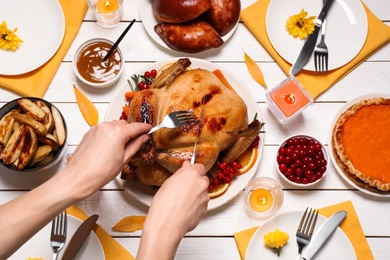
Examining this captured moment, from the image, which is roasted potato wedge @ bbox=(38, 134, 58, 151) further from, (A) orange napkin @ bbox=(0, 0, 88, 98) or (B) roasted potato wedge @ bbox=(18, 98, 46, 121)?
(A) orange napkin @ bbox=(0, 0, 88, 98)

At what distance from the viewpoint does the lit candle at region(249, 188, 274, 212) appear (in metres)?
1.71

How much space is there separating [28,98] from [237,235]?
857 mm

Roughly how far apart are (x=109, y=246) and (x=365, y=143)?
0.96 metres

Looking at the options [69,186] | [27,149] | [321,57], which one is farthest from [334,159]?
[27,149]

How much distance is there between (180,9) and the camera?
5.51 ft

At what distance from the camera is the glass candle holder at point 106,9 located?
70.9 inches

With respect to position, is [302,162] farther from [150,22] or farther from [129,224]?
[150,22]

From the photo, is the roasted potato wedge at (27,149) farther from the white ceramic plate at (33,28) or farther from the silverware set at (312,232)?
the silverware set at (312,232)

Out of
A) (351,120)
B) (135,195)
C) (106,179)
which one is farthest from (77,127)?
(351,120)

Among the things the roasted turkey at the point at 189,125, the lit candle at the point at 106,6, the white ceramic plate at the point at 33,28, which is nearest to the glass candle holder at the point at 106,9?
the lit candle at the point at 106,6

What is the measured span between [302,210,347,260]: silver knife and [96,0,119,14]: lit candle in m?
1.09

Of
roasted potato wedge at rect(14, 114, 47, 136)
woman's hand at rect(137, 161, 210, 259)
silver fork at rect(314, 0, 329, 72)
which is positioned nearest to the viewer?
woman's hand at rect(137, 161, 210, 259)

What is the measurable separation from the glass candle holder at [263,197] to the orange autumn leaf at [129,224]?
1.26 ft

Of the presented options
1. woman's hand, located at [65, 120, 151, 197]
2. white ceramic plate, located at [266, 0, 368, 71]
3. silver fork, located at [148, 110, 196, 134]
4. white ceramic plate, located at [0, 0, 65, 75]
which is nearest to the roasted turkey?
silver fork, located at [148, 110, 196, 134]
